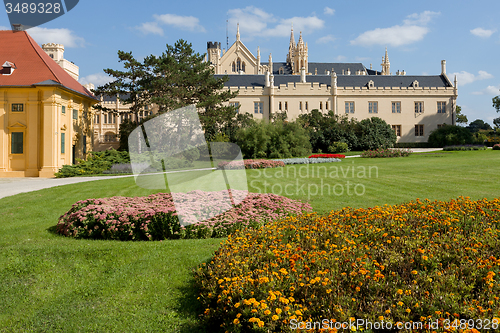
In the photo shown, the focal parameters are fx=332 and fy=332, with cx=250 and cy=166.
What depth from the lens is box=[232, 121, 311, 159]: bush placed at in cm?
2916

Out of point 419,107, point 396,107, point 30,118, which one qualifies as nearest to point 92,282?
point 30,118

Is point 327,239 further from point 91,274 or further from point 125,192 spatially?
point 125,192

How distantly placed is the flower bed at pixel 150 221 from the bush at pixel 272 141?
21.1m

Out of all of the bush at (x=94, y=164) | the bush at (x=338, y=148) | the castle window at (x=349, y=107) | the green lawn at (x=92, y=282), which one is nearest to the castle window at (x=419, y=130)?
the castle window at (x=349, y=107)

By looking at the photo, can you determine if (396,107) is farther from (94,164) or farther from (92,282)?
(92,282)

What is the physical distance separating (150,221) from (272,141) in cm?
2314

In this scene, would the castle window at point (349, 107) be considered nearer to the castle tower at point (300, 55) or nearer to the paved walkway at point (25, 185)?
the castle tower at point (300, 55)

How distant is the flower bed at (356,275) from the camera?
10.8ft

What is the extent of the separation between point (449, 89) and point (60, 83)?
51.4 meters

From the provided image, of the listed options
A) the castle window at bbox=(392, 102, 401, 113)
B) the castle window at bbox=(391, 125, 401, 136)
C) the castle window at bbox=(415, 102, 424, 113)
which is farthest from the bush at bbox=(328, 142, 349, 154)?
the castle window at bbox=(415, 102, 424, 113)

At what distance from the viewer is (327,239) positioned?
527 centimetres

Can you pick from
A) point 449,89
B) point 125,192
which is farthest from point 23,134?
point 449,89

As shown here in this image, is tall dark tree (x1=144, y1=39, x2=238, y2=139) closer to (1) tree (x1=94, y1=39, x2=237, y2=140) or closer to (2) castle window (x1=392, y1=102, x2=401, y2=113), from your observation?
(1) tree (x1=94, y1=39, x2=237, y2=140)

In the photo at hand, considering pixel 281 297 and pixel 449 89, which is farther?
pixel 449 89
